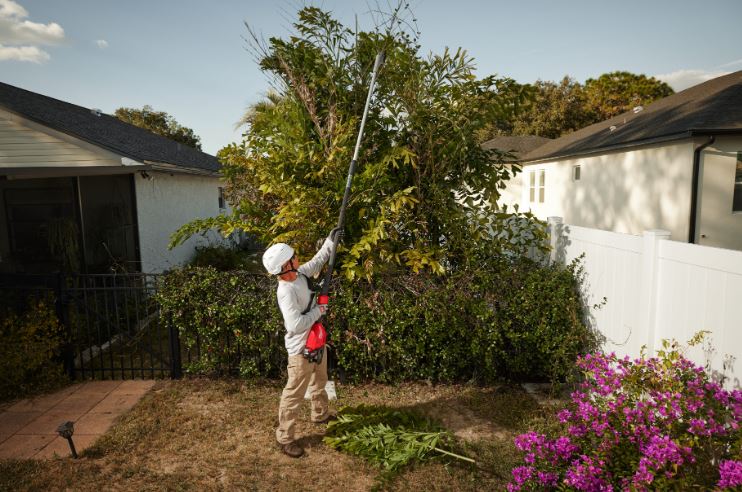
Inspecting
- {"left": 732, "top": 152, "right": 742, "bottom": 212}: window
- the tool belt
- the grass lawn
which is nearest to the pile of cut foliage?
the grass lawn

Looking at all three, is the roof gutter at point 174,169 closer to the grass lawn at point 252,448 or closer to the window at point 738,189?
the grass lawn at point 252,448

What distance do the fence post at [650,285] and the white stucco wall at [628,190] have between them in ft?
25.0

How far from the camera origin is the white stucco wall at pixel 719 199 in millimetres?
9391

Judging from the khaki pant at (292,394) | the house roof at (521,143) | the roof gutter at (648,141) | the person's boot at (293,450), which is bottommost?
the person's boot at (293,450)

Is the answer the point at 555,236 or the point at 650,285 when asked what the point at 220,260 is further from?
the point at 650,285

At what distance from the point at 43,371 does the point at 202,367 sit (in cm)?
192

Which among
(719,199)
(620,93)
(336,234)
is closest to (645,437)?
(336,234)

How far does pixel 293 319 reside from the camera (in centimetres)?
381

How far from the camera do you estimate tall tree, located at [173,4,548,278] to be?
482 centimetres

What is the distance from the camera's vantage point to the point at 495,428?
13.8ft

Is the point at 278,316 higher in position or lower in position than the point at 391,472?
higher

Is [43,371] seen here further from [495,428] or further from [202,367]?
[495,428]

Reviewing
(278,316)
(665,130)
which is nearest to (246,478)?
(278,316)

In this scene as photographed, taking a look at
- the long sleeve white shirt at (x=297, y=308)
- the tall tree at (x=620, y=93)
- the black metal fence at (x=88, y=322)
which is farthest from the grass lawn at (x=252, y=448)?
the tall tree at (x=620, y=93)
